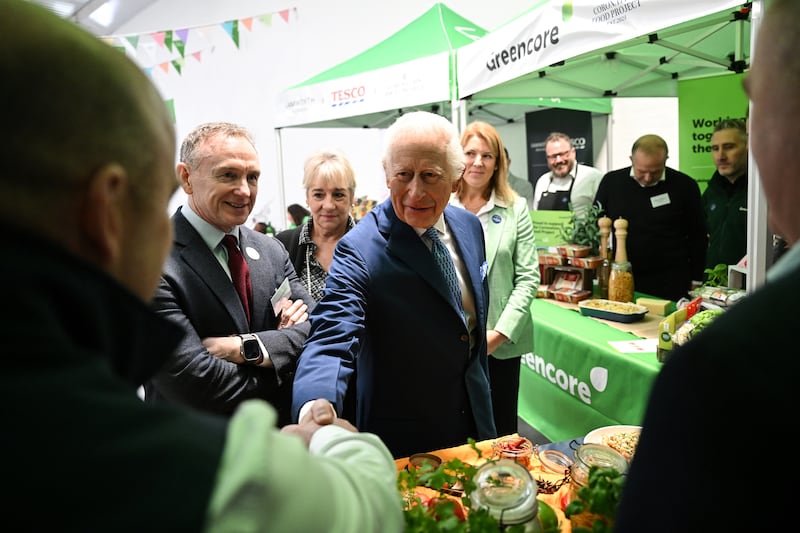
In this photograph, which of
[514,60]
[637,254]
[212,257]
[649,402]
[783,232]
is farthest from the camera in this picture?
[637,254]

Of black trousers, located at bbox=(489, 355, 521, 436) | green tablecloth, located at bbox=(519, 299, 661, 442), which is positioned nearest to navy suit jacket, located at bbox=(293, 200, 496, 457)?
black trousers, located at bbox=(489, 355, 521, 436)

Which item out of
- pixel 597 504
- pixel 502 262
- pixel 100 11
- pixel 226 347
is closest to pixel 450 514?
pixel 597 504

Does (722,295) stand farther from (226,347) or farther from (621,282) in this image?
(226,347)

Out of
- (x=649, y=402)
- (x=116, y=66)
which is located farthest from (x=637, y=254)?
(x=116, y=66)

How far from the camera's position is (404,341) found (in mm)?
1705

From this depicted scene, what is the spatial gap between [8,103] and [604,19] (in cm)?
284

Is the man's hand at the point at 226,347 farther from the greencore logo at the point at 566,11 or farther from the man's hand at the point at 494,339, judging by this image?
the greencore logo at the point at 566,11

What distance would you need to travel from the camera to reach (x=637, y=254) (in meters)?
3.93

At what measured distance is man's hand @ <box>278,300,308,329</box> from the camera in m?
1.92

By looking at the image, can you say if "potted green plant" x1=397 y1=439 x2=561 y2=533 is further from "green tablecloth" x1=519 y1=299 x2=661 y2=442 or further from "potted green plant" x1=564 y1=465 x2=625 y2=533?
"green tablecloth" x1=519 y1=299 x2=661 y2=442

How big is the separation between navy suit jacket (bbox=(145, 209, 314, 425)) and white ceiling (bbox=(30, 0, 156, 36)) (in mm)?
8692

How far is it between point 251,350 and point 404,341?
0.48 metres

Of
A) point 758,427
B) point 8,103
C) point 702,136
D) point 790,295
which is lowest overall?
point 758,427

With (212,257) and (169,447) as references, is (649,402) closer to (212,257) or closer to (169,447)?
(169,447)
